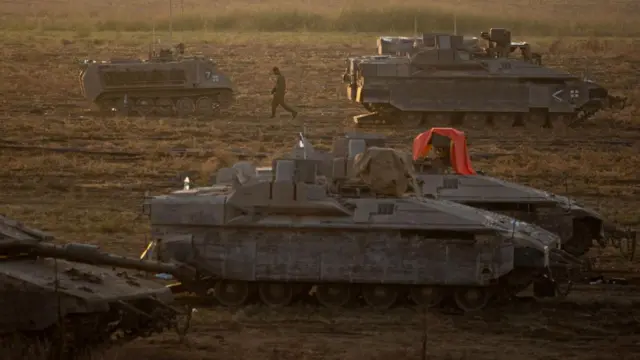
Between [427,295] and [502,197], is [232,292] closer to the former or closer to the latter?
[427,295]

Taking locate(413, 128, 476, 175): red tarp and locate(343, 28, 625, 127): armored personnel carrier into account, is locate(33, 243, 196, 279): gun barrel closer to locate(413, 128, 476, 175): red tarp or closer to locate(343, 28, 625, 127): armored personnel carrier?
locate(413, 128, 476, 175): red tarp

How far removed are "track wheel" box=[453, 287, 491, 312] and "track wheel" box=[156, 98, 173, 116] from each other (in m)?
20.0

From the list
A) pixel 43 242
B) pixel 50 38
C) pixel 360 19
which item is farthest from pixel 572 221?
pixel 360 19

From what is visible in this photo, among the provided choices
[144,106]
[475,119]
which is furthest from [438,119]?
[144,106]

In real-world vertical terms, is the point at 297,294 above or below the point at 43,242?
below

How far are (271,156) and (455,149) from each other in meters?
9.05

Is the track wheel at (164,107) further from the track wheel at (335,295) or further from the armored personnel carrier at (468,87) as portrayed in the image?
the track wheel at (335,295)

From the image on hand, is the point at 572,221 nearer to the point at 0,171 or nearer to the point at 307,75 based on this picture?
the point at 0,171

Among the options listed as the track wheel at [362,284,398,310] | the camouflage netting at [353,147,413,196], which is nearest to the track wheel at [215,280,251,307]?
the track wheel at [362,284,398,310]

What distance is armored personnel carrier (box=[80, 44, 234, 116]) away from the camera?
35.4m

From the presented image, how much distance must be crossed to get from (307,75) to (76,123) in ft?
47.8

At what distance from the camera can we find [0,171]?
27.0 meters

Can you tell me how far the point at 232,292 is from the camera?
16828 millimetres

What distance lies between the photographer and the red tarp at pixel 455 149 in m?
19.8
